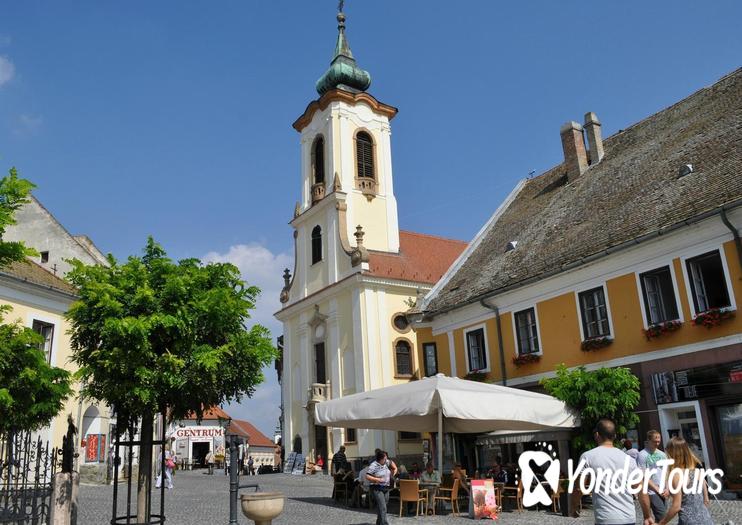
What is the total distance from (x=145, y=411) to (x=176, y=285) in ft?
5.93

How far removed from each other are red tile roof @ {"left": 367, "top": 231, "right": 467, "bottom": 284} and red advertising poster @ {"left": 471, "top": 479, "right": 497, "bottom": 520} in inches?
902

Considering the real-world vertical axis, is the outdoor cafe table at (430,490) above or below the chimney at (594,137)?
below

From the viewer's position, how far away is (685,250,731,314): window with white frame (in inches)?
618

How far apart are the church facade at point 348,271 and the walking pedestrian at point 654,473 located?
24.0 meters

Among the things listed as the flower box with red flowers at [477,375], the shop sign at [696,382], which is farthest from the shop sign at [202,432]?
the shop sign at [696,382]

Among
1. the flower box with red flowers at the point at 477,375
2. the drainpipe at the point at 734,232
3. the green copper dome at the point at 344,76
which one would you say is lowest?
the flower box with red flowers at the point at 477,375

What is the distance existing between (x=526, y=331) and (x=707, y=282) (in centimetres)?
600

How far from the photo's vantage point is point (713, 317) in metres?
15.3

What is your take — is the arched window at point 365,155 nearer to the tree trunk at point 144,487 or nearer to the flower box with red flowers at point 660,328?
the flower box with red flowers at point 660,328

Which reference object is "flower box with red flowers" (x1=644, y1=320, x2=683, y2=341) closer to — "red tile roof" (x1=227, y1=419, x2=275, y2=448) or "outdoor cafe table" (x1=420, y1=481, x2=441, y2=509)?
"outdoor cafe table" (x1=420, y1=481, x2=441, y2=509)

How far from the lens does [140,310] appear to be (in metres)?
9.31

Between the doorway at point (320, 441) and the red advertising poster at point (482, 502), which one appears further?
the doorway at point (320, 441)

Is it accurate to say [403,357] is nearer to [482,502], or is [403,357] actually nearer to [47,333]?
[47,333]

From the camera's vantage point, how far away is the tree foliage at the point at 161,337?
354 inches
